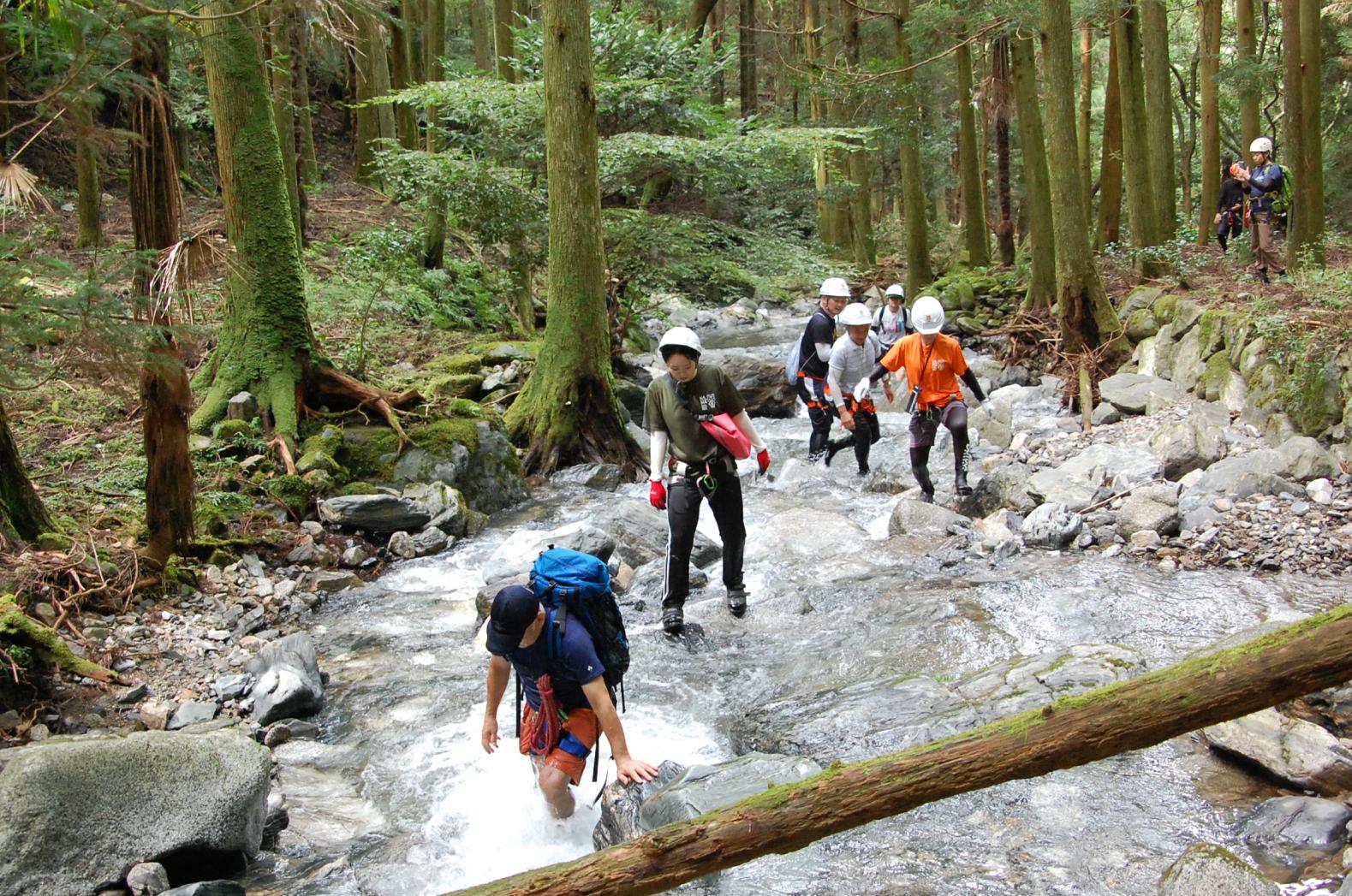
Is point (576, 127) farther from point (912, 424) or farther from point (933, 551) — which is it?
point (933, 551)

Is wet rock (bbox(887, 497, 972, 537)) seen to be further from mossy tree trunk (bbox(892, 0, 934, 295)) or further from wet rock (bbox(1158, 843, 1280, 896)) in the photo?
mossy tree trunk (bbox(892, 0, 934, 295))

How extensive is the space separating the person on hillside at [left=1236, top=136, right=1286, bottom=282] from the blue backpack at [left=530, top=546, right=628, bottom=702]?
460 inches

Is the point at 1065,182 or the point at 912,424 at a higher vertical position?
the point at 1065,182

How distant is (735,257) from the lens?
16.3 meters

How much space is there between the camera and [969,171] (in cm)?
2100

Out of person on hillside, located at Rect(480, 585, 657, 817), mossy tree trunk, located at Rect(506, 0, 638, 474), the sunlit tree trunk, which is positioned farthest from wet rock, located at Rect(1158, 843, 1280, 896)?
the sunlit tree trunk

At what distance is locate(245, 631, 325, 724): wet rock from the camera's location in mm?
5852

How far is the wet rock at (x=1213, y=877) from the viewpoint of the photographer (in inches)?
141

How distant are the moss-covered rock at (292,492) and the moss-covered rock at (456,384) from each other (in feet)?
10.7

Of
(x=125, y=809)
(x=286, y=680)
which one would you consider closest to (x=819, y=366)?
(x=286, y=680)

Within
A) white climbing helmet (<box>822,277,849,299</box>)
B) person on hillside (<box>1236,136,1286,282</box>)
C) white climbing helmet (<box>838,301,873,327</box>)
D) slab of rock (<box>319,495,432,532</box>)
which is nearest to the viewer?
slab of rock (<box>319,495,432,532</box>)

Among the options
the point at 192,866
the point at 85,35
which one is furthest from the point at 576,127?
the point at 192,866

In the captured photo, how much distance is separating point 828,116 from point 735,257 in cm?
979

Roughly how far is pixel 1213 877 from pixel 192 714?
5097 millimetres
